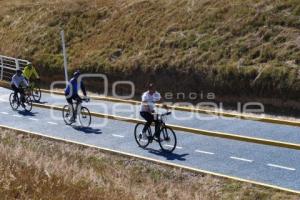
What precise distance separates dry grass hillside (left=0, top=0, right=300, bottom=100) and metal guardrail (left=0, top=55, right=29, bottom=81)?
2.90ft

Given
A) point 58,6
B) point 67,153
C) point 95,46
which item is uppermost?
point 58,6

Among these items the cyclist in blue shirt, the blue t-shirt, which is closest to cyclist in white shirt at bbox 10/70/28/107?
the cyclist in blue shirt

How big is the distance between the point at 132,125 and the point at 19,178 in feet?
39.1

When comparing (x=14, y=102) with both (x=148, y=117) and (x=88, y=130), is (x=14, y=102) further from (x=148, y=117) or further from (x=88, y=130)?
(x=148, y=117)

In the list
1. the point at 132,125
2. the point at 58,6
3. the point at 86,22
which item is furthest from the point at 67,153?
the point at 58,6

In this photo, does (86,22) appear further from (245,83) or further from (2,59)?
(245,83)

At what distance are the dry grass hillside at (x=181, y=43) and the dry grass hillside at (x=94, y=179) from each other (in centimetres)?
756

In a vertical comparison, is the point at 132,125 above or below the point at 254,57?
below

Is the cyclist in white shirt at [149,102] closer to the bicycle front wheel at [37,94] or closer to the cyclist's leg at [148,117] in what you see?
the cyclist's leg at [148,117]

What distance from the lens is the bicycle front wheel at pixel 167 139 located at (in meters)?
16.0

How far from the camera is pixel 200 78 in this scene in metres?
22.7

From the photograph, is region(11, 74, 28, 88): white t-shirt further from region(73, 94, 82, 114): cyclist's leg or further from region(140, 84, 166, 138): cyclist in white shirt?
region(140, 84, 166, 138): cyclist in white shirt

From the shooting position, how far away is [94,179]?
9.56 m

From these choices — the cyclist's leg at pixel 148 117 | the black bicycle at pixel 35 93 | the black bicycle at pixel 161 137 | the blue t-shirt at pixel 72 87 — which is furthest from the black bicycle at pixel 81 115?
the black bicycle at pixel 35 93
